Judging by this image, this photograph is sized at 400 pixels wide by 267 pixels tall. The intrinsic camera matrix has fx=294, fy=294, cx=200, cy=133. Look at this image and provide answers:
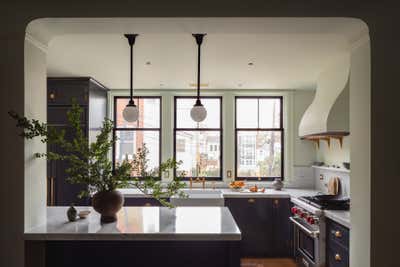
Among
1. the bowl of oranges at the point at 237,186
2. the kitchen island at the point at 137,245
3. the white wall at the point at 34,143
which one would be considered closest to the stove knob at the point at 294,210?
the bowl of oranges at the point at 237,186

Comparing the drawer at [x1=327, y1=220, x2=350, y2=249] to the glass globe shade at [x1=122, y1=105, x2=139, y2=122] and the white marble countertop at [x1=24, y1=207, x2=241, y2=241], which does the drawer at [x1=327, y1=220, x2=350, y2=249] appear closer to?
the white marble countertop at [x1=24, y1=207, x2=241, y2=241]

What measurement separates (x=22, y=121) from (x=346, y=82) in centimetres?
305

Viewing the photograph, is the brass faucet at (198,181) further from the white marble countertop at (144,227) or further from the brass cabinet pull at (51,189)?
the white marble countertop at (144,227)

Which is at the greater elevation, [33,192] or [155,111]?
[155,111]

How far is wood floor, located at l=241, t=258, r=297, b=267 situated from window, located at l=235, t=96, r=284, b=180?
1.32m

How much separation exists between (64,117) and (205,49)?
2.40 m

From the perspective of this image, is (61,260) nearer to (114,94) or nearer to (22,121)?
(22,121)

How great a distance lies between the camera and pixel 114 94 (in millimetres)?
4961

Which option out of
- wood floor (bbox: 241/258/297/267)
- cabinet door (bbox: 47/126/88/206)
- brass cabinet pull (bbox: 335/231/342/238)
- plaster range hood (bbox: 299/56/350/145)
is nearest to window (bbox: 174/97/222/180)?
wood floor (bbox: 241/258/297/267)

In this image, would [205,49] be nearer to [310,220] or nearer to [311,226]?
[310,220]

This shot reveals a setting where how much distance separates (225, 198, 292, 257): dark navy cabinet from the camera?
4230mm

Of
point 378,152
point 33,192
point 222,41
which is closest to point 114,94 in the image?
point 222,41

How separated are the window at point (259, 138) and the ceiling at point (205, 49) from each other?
0.51 metres

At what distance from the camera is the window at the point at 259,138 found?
500cm
